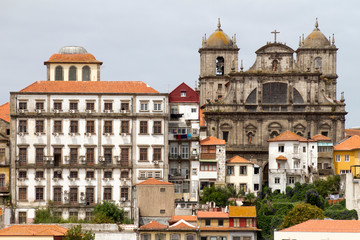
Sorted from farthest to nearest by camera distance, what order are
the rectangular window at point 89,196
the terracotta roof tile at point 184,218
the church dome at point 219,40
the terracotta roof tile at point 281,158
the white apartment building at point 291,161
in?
the church dome at point 219,40 < the terracotta roof tile at point 281,158 < the white apartment building at point 291,161 < the rectangular window at point 89,196 < the terracotta roof tile at point 184,218

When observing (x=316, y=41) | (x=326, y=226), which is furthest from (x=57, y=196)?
(x=316, y=41)

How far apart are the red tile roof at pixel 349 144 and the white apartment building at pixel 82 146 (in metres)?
23.1

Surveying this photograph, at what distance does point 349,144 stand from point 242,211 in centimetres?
2516

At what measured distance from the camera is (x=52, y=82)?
127m

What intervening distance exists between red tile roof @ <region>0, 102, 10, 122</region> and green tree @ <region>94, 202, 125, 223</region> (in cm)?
1716

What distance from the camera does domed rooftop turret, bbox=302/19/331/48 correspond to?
505ft

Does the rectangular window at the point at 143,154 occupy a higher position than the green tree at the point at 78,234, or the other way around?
the rectangular window at the point at 143,154

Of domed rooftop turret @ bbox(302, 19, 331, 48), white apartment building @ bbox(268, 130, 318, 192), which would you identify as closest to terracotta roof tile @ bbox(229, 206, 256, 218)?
white apartment building @ bbox(268, 130, 318, 192)

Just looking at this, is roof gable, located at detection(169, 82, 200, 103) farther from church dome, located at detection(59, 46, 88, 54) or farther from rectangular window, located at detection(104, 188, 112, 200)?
church dome, located at detection(59, 46, 88, 54)

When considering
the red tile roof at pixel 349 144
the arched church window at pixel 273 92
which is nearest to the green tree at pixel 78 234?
the red tile roof at pixel 349 144

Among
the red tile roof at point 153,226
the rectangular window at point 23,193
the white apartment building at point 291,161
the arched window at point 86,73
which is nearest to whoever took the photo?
the red tile roof at point 153,226

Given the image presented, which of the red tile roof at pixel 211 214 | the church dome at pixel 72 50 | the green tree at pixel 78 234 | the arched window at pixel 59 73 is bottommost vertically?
the green tree at pixel 78 234

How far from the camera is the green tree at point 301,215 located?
11388cm

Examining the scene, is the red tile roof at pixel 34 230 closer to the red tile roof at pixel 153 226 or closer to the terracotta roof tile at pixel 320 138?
the red tile roof at pixel 153 226
